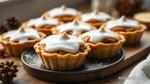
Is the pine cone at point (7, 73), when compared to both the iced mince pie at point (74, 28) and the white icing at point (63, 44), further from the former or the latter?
the iced mince pie at point (74, 28)

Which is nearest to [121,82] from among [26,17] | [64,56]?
[64,56]

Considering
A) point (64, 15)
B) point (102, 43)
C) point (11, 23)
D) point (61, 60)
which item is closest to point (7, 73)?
point (61, 60)

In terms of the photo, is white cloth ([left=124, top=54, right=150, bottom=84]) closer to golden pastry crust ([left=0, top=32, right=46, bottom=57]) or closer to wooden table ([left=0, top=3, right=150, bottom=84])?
wooden table ([left=0, top=3, right=150, bottom=84])

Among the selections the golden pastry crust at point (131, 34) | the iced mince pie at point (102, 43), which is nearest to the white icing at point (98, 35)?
the iced mince pie at point (102, 43)

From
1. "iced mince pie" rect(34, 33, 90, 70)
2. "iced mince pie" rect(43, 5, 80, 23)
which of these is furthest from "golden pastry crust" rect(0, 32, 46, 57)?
"iced mince pie" rect(43, 5, 80, 23)

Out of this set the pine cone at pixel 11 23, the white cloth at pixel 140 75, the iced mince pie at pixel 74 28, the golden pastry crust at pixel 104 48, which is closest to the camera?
the white cloth at pixel 140 75
